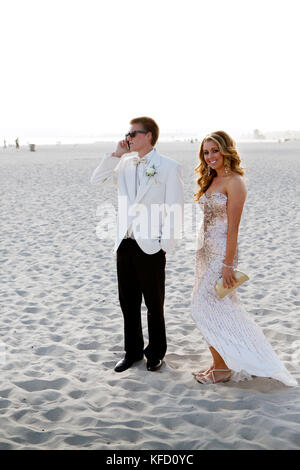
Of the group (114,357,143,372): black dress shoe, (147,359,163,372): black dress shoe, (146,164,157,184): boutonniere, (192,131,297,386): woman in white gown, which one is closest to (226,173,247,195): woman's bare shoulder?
(192,131,297,386): woman in white gown

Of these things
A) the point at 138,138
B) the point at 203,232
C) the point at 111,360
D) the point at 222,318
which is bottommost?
the point at 111,360

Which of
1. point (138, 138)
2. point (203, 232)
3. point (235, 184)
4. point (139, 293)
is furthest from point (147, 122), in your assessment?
point (139, 293)

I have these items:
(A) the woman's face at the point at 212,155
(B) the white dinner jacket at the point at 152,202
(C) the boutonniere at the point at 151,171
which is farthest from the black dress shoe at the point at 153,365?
(A) the woman's face at the point at 212,155

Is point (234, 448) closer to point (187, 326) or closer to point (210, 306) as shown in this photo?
point (210, 306)

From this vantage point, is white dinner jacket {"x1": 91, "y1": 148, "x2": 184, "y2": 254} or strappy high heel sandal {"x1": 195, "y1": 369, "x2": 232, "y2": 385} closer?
white dinner jacket {"x1": 91, "y1": 148, "x2": 184, "y2": 254}

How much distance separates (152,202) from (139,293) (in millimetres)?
813

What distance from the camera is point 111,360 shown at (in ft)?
14.4

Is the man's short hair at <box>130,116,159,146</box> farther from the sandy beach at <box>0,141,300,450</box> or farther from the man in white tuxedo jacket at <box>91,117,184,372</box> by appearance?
the sandy beach at <box>0,141,300,450</box>

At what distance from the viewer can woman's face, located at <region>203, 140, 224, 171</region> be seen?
3.57 metres

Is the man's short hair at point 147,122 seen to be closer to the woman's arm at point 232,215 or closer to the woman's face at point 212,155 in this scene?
the woman's face at point 212,155

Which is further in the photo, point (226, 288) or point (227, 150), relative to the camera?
point (226, 288)

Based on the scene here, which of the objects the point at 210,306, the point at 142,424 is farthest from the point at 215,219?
the point at 142,424

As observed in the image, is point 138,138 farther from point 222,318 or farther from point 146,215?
point 222,318
